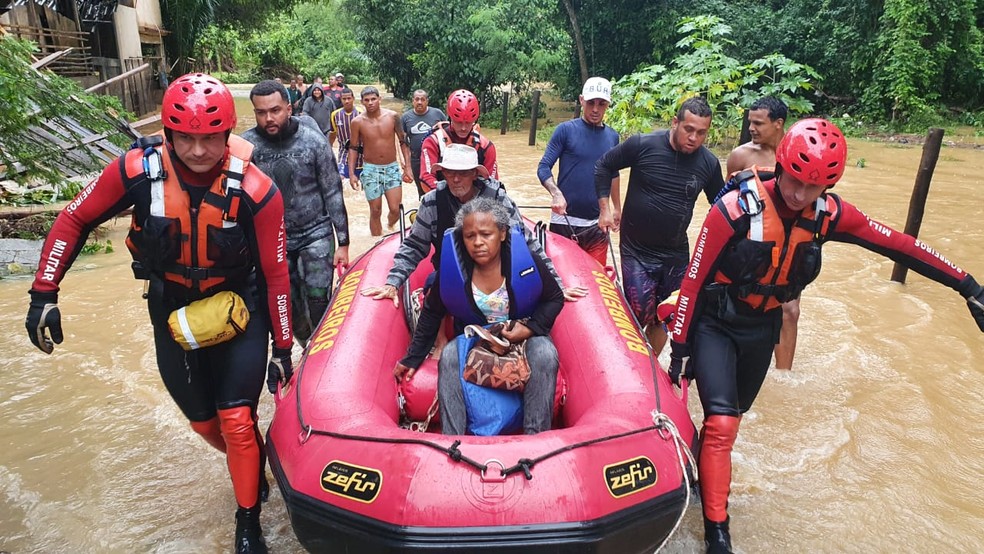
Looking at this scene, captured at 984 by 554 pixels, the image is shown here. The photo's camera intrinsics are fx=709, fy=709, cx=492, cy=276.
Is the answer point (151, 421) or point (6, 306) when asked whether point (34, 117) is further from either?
point (151, 421)

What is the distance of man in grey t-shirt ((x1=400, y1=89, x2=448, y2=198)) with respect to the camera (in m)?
6.99

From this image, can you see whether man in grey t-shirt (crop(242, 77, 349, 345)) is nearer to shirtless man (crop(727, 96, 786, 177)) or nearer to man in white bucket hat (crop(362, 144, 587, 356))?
man in white bucket hat (crop(362, 144, 587, 356))

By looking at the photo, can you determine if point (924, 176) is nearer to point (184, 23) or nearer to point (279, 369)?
point (279, 369)

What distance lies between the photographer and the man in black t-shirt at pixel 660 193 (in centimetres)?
387

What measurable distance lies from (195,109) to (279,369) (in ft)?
3.67

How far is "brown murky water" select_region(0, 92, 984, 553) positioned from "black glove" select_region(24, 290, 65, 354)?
107 cm

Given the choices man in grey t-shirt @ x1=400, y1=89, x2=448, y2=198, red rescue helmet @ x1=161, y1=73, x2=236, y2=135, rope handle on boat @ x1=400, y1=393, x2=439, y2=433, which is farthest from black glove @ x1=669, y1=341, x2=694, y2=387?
man in grey t-shirt @ x1=400, y1=89, x2=448, y2=198

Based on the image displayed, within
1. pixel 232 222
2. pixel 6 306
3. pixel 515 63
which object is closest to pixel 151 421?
pixel 232 222

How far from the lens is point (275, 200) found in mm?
2635

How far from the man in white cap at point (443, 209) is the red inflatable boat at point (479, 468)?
1.68ft

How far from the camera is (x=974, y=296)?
2.67m

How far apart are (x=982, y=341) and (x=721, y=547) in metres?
3.81

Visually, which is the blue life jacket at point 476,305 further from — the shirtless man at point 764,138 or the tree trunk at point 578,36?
the tree trunk at point 578,36

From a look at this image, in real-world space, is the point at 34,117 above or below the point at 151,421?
above
